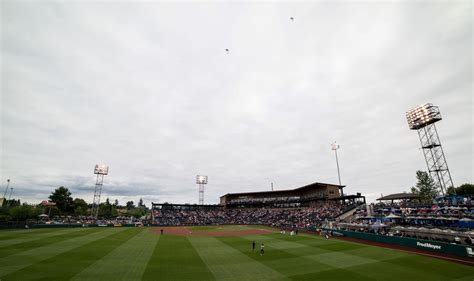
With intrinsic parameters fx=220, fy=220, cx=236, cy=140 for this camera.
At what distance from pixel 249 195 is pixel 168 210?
3530 cm

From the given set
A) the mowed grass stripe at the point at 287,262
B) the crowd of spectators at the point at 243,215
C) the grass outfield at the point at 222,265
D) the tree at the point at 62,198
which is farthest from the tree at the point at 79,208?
the mowed grass stripe at the point at 287,262

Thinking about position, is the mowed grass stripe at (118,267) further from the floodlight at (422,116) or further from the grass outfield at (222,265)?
the floodlight at (422,116)

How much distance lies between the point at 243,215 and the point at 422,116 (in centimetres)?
6735

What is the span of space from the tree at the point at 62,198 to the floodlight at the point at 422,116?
458 ft

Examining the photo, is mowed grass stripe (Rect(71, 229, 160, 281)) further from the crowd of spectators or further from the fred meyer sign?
the crowd of spectators

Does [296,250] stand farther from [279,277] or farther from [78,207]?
[78,207]

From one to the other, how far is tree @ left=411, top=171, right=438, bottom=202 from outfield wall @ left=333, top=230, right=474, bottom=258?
56.2 meters

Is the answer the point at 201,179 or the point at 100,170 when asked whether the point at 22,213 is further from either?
the point at 201,179

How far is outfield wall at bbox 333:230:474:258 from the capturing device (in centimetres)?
2350

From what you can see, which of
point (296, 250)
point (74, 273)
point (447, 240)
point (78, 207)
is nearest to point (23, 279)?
point (74, 273)

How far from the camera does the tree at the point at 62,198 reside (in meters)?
104

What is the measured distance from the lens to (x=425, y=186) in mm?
74875

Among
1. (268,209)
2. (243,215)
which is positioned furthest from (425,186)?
(243,215)

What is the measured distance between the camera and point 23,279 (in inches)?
650
